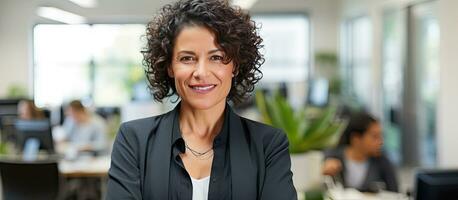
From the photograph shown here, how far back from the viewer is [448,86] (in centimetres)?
464

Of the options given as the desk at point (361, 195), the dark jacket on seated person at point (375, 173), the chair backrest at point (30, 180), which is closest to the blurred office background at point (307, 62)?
the chair backrest at point (30, 180)

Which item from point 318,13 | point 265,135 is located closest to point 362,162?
point 265,135

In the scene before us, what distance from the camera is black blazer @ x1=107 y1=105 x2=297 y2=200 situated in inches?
45.5

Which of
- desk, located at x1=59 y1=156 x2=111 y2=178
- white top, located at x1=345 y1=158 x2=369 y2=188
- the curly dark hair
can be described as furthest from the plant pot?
desk, located at x1=59 y1=156 x2=111 y2=178

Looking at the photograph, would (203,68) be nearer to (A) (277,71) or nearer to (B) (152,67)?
(B) (152,67)

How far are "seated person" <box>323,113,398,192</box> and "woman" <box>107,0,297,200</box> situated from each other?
7.75 ft

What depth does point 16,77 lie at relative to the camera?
8531 millimetres

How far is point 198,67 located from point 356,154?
8.73 feet

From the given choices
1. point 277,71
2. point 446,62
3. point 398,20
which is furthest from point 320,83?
point 446,62

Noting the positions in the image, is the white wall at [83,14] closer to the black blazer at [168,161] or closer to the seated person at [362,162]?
the seated person at [362,162]

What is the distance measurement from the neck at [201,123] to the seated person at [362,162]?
235cm

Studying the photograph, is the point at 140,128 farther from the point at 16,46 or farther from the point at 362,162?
the point at 16,46

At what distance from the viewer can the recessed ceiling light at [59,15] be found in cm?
873

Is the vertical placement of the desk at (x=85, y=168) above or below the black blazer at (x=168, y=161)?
below
